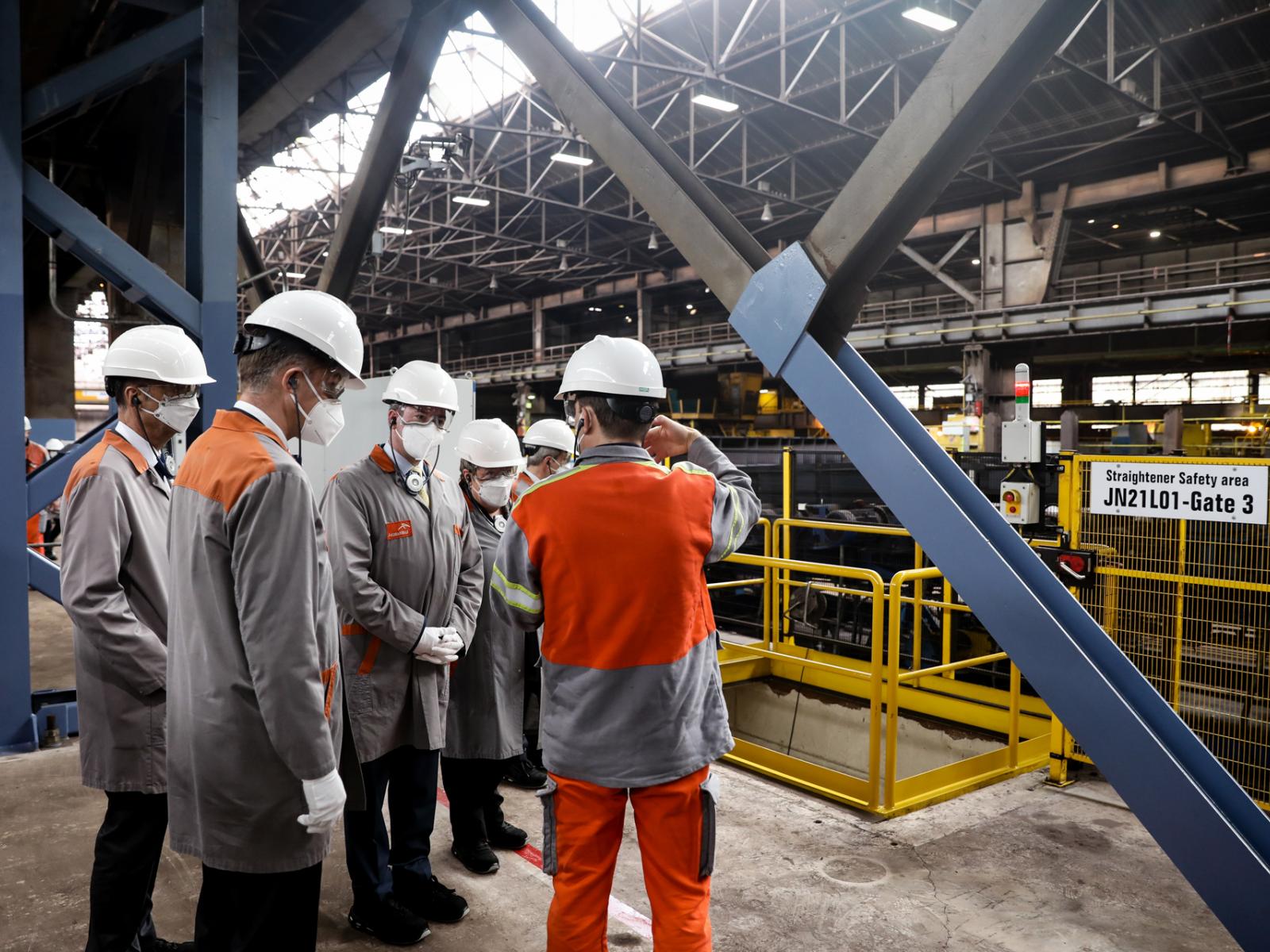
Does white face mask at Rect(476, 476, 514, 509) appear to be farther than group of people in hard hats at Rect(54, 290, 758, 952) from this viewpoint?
Yes

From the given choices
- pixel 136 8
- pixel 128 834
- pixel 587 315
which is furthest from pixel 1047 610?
pixel 587 315

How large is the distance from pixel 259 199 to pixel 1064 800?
29984mm

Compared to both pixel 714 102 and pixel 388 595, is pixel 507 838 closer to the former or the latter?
pixel 388 595

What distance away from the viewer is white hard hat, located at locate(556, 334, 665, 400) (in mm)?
2555

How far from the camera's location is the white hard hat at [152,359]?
10.7 ft

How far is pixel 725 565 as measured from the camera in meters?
10.5

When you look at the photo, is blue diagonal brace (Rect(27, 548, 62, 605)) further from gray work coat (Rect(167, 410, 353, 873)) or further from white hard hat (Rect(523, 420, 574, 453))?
gray work coat (Rect(167, 410, 353, 873))

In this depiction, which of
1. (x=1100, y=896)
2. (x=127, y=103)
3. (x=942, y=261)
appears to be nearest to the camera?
(x=1100, y=896)

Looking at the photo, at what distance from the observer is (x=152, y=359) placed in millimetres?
3277

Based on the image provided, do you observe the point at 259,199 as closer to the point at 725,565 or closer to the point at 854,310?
the point at 725,565

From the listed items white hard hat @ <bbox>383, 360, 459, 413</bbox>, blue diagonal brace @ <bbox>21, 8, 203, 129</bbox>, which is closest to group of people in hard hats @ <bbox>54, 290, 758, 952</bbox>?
white hard hat @ <bbox>383, 360, 459, 413</bbox>

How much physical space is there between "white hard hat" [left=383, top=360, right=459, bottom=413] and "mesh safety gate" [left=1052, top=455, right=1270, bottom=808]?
3.98m

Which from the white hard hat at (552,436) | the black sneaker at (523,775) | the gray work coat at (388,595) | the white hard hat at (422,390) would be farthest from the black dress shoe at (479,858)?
the white hard hat at (552,436)

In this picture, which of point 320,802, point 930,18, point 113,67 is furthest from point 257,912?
point 930,18
